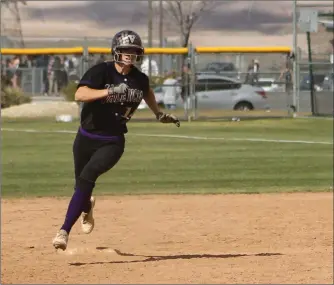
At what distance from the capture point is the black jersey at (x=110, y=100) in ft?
29.6

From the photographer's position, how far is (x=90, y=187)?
930cm

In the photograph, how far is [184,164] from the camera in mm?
18250

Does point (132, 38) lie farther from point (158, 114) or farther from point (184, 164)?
point (184, 164)

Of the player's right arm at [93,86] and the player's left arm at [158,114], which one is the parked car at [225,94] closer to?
the player's left arm at [158,114]

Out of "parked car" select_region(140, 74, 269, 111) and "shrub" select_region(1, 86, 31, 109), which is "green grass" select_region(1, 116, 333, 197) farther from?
"shrub" select_region(1, 86, 31, 109)

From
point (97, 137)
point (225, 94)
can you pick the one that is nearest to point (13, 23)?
point (225, 94)

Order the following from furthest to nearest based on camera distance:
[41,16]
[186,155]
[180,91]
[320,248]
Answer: [41,16], [180,91], [186,155], [320,248]

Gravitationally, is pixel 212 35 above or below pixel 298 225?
above

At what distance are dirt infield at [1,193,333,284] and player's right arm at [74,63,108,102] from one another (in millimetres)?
1539

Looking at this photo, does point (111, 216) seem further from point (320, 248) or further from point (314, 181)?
point (314, 181)

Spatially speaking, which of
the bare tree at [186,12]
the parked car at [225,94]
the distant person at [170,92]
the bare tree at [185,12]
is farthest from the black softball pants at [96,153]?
the bare tree at [186,12]

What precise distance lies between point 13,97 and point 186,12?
20.3 metres

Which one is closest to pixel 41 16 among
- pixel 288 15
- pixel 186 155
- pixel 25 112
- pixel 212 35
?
pixel 212 35

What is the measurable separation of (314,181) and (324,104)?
1513 cm
